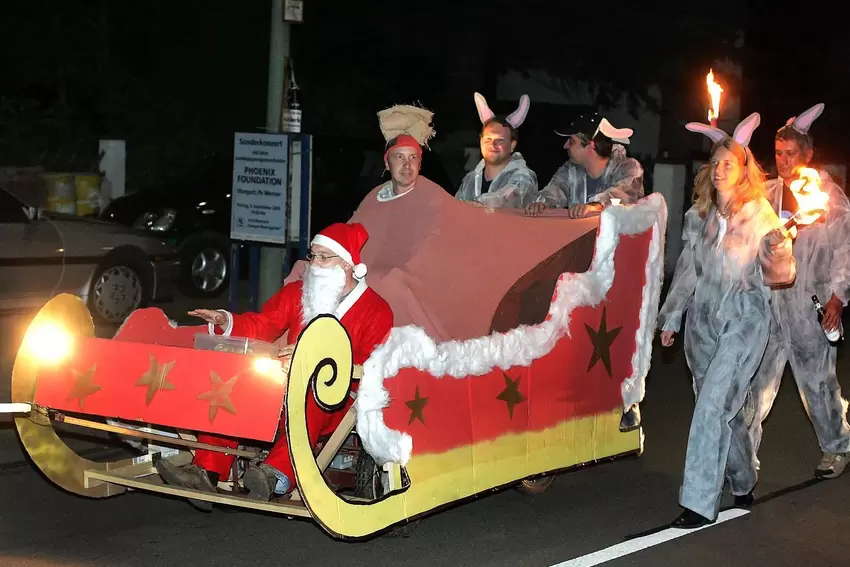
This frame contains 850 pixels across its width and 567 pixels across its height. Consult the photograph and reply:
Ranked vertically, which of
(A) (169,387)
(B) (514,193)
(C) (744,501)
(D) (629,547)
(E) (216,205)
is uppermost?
(E) (216,205)

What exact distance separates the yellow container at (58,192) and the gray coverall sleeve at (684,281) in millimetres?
12532

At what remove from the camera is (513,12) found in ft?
70.5

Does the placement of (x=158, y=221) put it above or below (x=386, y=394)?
above

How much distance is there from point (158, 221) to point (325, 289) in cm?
862

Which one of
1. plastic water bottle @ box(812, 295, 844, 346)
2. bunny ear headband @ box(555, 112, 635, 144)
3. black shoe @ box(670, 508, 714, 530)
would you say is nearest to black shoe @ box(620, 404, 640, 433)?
black shoe @ box(670, 508, 714, 530)

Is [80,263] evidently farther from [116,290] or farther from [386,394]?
[386,394]

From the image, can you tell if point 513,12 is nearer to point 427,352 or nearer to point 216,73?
point 216,73

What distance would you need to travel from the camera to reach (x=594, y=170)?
803 cm

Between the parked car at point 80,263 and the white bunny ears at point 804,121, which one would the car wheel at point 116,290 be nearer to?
the parked car at point 80,263

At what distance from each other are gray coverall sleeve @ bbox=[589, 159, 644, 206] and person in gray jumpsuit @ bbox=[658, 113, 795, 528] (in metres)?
0.94

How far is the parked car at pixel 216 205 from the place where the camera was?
46.9 ft

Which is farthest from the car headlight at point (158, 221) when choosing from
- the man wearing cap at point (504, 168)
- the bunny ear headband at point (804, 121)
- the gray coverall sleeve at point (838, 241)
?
the gray coverall sleeve at point (838, 241)

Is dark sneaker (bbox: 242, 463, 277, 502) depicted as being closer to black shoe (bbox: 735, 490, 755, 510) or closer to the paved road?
the paved road

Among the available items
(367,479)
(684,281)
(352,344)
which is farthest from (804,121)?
(367,479)
